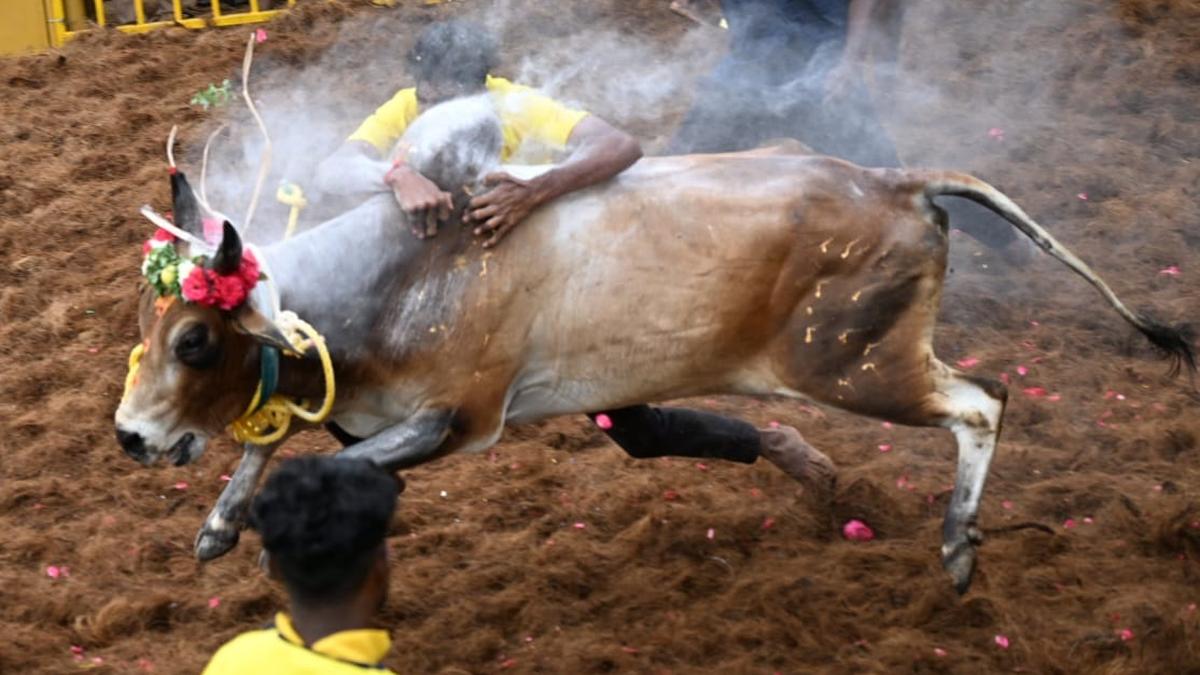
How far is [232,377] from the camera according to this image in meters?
4.11

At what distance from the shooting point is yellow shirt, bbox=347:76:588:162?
449 centimetres

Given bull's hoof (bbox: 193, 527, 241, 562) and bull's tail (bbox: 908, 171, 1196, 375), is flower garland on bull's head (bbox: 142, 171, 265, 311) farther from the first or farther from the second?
bull's tail (bbox: 908, 171, 1196, 375)

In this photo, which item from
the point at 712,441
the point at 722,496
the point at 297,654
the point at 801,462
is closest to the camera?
the point at 297,654

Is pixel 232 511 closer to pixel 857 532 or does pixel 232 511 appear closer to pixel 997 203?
pixel 857 532

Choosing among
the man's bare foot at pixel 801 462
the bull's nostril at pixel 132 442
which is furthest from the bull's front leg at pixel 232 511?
the man's bare foot at pixel 801 462

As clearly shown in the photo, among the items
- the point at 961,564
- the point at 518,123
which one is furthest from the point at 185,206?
the point at 961,564

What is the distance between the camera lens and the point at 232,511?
4500 millimetres

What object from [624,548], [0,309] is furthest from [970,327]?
[0,309]

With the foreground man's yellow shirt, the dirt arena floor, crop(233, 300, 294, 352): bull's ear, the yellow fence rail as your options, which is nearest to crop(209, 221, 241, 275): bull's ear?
crop(233, 300, 294, 352): bull's ear

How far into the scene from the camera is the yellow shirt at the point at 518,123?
4.49 metres

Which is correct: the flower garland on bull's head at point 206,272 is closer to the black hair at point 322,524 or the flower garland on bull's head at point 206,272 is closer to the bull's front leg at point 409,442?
the bull's front leg at point 409,442

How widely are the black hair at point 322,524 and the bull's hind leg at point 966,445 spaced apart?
2211 mm

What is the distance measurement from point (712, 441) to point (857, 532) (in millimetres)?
559

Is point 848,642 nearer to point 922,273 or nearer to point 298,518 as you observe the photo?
point 922,273
